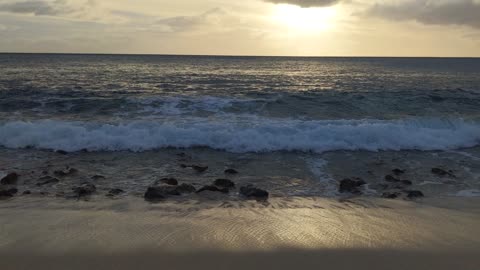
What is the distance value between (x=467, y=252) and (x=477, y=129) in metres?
11.3

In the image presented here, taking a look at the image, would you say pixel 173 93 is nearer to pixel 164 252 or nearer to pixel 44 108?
pixel 44 108

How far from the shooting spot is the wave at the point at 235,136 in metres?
13.2

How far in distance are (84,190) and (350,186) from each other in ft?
17.5

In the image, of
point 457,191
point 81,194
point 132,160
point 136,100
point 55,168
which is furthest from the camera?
point 136,100

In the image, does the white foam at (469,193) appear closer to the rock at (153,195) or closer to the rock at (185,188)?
the rock at (185,188)

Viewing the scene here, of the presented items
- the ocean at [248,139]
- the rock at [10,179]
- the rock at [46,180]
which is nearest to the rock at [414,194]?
the ocean at [248,139]

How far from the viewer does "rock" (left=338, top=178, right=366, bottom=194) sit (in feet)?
28.8

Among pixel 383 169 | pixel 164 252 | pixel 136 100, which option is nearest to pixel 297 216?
pixel 164 252

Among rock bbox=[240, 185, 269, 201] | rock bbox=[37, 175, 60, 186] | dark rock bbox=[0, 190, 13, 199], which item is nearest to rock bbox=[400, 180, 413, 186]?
rock bbox=[240, 185, 269, 201]

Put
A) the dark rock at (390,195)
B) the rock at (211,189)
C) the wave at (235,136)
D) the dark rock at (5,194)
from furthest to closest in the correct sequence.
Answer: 1. the wave at (235,136)
2. the rock at (211,189)
3. the dark rock at (390,195)
4. the dark rock at (5,194)

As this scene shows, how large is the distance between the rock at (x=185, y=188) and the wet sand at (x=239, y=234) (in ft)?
1.94

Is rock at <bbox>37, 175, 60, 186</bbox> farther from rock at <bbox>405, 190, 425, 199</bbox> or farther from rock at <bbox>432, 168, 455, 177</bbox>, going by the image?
rock at <bbox>432, 168, 455, 177</bbox>

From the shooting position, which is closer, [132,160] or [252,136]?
[132,160]

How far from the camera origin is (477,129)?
603 inches
